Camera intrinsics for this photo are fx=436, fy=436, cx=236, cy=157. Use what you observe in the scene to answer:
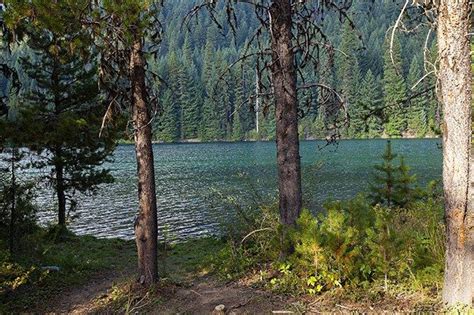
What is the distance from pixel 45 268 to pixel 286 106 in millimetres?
5830

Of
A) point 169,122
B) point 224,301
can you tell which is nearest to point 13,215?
point 224,301

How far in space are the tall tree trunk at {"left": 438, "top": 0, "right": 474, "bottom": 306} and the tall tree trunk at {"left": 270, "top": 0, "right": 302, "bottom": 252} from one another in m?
2.82

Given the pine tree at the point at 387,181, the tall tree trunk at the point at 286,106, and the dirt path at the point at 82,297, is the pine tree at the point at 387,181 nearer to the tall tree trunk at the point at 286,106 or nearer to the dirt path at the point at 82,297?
the tall tree trunk at the point at 286,106

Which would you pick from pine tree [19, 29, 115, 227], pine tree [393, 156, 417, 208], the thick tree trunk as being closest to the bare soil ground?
the thick tree trunk

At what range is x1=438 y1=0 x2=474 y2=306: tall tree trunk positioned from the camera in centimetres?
449

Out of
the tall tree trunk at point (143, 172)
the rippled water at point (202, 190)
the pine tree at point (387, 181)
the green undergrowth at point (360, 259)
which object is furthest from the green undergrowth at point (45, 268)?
the pine tree at point (387, 181)

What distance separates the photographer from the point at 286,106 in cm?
722

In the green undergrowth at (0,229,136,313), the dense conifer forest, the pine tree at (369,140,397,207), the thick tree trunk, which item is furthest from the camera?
the pine tree at (369,140,397,207)

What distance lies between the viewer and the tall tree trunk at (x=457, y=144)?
4488 mm

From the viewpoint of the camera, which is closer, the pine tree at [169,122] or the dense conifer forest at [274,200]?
the dense conifer forest at [274,200]

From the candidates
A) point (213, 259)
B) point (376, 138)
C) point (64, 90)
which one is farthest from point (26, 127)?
point (376, 138)

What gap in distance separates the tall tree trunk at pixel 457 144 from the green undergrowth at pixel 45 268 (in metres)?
6.40

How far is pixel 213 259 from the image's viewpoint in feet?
30.9

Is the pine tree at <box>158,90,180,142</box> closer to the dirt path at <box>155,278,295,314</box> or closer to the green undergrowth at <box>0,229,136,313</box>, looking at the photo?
the green undergrowth at <box>0,229,136,313</box>
